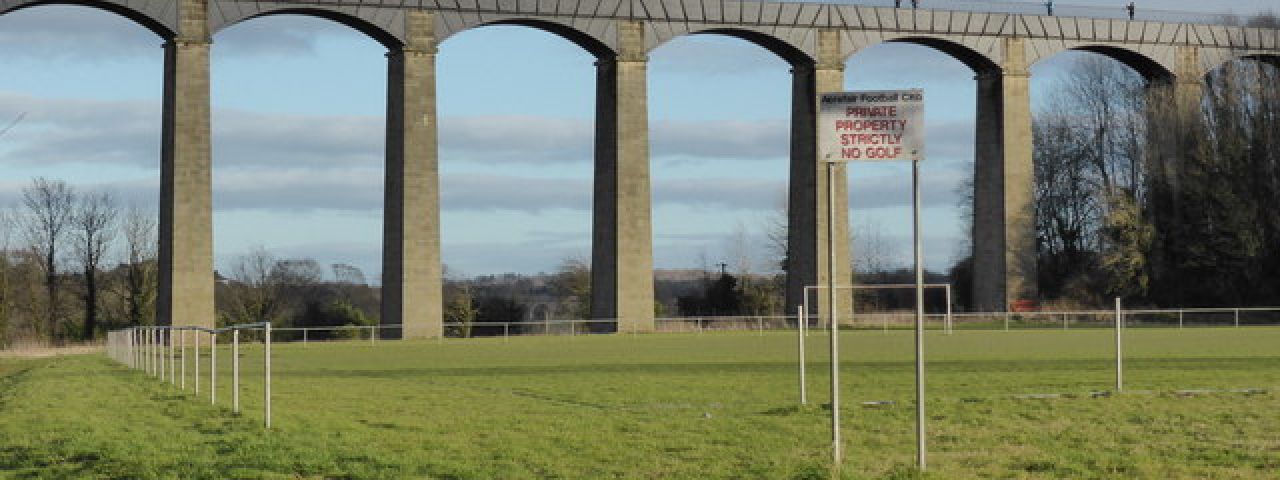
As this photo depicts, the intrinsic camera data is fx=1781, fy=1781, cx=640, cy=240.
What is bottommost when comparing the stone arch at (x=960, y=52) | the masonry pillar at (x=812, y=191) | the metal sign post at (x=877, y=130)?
the metal sign post at (x=877, y=130)

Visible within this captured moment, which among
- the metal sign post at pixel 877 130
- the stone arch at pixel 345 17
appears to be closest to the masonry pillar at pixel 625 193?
the stone arch at pixel 345 17

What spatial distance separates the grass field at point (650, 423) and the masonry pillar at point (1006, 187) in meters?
36.6

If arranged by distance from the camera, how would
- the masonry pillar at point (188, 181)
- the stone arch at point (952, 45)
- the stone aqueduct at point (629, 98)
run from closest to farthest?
the masonry pillar at point (188, 181) < the stone aqueduct at point (629, 98) < the stone arch at point (952, 45)

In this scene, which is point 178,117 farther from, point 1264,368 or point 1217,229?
point 1217,229

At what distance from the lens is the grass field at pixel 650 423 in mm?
14500

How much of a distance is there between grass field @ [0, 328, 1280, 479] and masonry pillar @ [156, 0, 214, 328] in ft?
76.4

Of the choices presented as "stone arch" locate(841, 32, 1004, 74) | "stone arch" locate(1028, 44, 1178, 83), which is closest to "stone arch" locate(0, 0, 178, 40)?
"stone arch" locate(841, 32, 1004, 74)

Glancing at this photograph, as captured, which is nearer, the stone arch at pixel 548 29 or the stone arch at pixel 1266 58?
the stone arch at pixel 548 29

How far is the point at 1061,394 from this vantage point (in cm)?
2328

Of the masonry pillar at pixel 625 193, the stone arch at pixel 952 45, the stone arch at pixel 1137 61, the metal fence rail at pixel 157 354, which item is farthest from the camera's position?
the stone arch at pixel 1137 61

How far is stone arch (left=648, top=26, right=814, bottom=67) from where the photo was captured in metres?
67.1

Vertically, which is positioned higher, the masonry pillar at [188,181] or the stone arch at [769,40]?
the stone arch at [769,40]

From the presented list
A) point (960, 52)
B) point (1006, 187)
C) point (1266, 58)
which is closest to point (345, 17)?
point (960, 52)

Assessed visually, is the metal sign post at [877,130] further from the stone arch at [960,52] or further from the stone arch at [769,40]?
the stone arch at [960,52]
